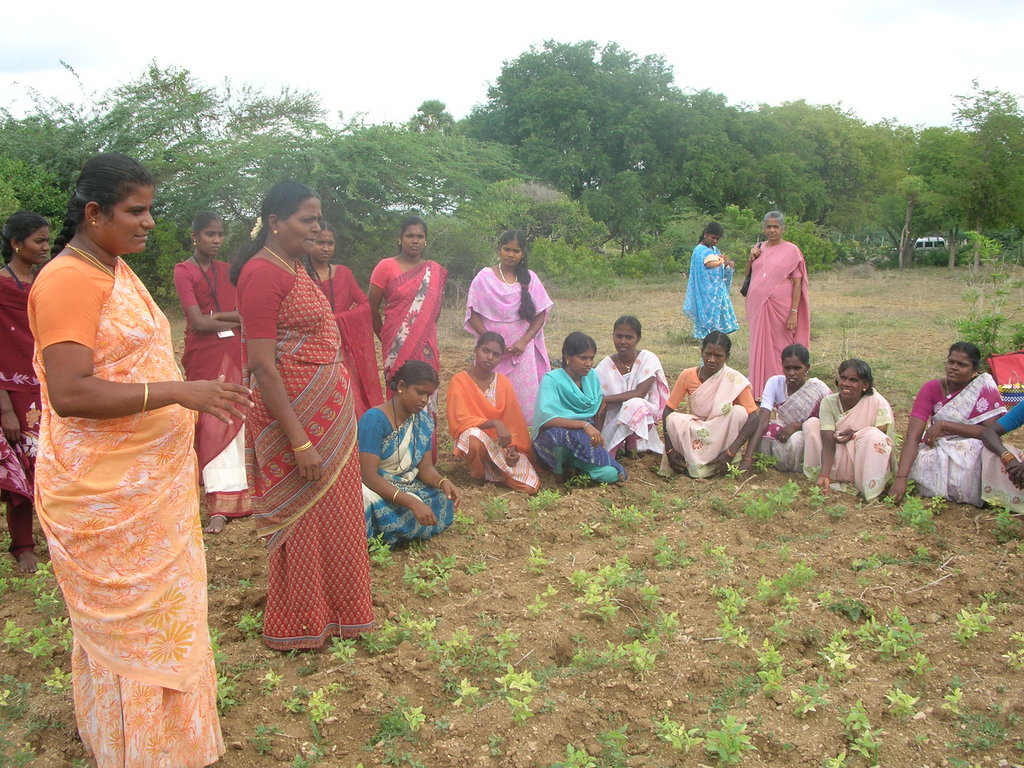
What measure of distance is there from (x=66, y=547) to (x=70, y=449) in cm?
28

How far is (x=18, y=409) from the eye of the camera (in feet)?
15.1

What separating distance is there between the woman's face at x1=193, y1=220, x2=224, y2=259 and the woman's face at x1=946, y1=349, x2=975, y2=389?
4.47 metres

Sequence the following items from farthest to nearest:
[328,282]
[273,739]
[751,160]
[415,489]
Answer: [751,160] → [328,282] → [415,489] → [273,739]

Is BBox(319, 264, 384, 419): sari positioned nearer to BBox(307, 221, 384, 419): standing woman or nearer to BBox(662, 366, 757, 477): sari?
BBox(307, 221, 384, 419): standing woman

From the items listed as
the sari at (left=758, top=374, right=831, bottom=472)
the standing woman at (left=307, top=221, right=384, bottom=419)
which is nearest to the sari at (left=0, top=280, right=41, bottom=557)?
the standing woman at (left=307, top=221, right=384, bottom=419)

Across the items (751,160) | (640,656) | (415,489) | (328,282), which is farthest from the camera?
(751,160)

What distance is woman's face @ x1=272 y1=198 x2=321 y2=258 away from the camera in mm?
3240

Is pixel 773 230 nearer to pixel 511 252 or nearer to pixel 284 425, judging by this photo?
pixel 511 252

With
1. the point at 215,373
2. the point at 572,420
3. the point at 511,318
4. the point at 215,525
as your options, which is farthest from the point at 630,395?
the point at 215,525

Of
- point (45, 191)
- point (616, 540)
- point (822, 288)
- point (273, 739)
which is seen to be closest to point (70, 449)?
point (273, 739)

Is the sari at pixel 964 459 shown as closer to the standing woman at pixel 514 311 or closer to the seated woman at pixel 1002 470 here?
the seated woman at pixel 1002 470

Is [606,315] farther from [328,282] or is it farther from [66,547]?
[66,547]

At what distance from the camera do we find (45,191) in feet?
49.2

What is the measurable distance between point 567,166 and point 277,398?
91.5 ft
